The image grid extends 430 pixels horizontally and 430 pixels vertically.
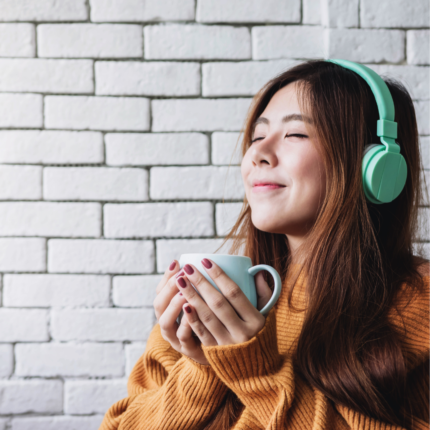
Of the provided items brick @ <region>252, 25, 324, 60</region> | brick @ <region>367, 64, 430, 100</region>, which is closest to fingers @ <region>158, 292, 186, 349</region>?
brick @ <region>252, 25, 324, 60</region>

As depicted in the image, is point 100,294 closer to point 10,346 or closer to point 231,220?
point 10,346

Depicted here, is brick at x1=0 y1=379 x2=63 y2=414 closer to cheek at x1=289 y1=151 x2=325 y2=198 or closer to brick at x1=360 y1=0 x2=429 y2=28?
cheek at x1=289 y1=151 x2=325 y2=198

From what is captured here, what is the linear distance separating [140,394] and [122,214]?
1.77ft

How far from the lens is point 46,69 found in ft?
3.85

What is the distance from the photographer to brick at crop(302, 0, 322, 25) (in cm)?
118

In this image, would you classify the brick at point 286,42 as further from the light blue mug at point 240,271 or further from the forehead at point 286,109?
the light blue mug at point 240,271

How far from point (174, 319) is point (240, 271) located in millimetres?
151

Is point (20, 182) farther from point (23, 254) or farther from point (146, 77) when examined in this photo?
point (146, 77)

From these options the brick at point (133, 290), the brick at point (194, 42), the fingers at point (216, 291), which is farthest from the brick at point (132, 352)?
the brick at point (194, 42)

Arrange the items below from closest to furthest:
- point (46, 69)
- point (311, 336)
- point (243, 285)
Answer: point (243, 285)
point (311, 336)
point (46, 69)

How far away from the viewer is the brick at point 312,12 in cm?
118

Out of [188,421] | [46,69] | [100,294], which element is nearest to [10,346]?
[100,294]

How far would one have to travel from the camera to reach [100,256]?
1177 millimetres

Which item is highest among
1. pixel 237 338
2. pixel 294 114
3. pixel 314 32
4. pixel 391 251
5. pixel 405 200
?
pixel 314 32
